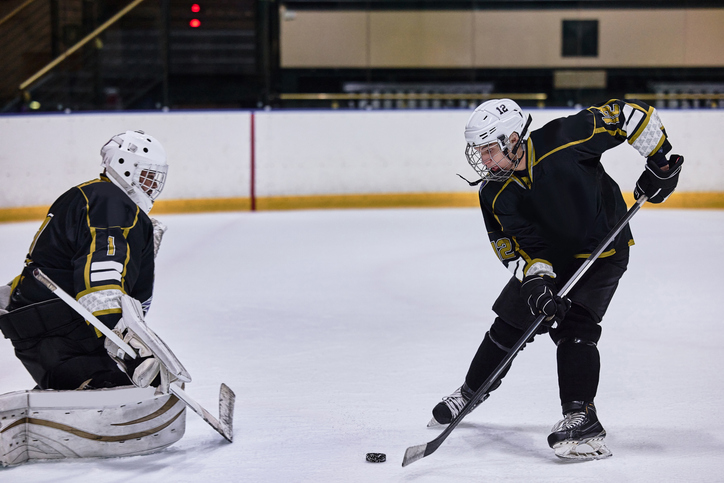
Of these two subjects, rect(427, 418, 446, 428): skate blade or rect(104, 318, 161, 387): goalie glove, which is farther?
rect(427, 418, 446, 428): skate blade

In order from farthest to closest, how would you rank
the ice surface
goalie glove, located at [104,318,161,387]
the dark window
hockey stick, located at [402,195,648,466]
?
the dark window
hockey stick, located at [402,195,648,466]
the ice surface
goalie glove, located at [104,318,161,387]

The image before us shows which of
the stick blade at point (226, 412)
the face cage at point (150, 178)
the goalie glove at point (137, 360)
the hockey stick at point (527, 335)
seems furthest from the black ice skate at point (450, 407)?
the face cage at point (150, 178)

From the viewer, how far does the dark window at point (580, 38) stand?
8.66m

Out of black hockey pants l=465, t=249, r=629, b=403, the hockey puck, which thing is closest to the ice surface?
the hockey puck

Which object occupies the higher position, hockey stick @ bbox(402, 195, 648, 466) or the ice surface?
hockey stick @ bbox(402, 195, 648, 466)

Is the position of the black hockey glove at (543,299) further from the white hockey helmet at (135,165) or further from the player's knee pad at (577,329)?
the white hockey helmet at (135,165)

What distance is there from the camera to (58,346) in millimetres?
2307

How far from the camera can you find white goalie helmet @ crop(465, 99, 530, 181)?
91.1 inches

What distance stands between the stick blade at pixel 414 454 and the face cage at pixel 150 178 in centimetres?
95

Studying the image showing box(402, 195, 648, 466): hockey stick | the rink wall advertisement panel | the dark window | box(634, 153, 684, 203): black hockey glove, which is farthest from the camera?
the dark window

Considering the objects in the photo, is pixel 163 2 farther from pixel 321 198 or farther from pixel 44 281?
pixel 44 281

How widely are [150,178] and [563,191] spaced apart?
1.13 m

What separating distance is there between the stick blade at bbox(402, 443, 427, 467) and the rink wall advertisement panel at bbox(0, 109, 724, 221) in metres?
5.38

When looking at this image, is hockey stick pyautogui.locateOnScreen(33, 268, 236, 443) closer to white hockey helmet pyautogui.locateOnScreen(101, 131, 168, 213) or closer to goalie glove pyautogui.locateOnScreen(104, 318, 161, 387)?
A: goalie glove pyautogui.locateOnScreen(104, 318, 161, 387)
